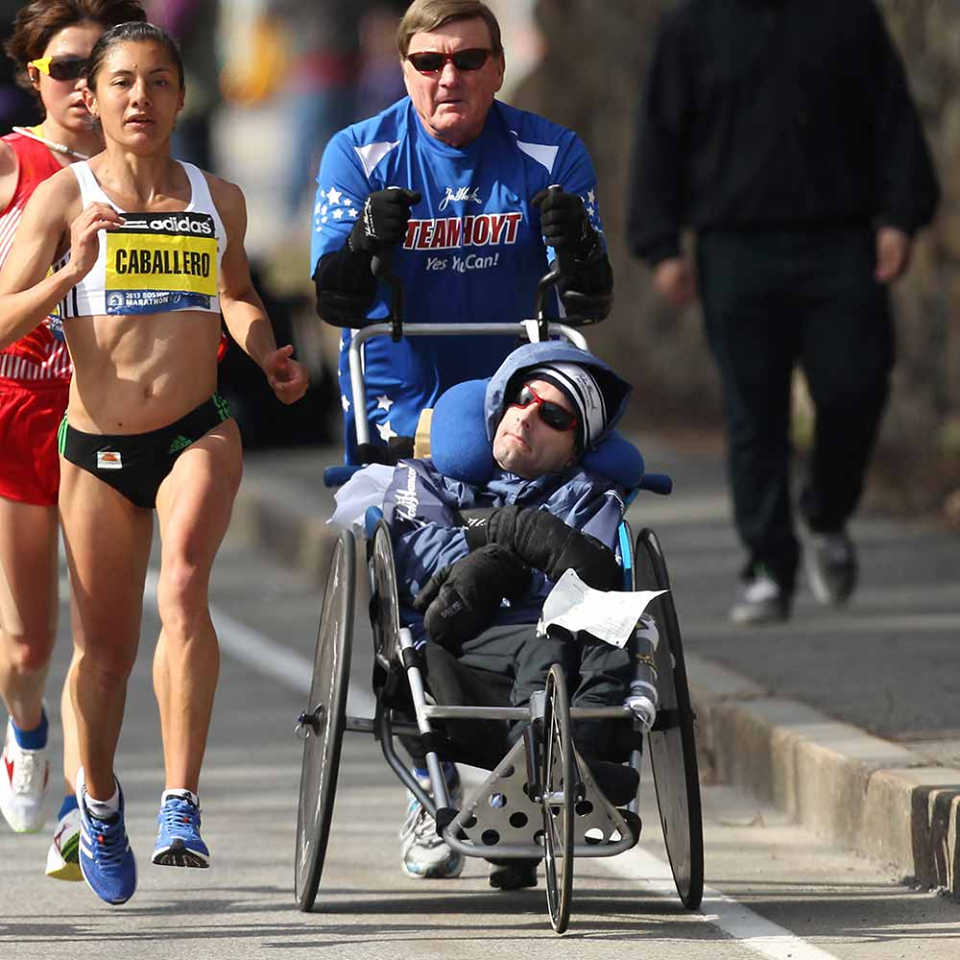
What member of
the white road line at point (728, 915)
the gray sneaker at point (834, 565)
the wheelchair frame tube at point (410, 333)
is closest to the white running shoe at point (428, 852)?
the white road line at point (728, 915)

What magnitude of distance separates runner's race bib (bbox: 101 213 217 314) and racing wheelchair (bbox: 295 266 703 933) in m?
0.58

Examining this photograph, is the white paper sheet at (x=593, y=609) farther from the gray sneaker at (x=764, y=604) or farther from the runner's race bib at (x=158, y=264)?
the gray sneaker at (x=764, y=604)

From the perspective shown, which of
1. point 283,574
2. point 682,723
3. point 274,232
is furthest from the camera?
point 274,232

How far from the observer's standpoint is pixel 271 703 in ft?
32.9

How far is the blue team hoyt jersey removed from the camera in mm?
7199

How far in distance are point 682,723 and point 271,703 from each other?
385 centimetres

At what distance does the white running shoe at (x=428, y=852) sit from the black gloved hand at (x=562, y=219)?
53.8 inches

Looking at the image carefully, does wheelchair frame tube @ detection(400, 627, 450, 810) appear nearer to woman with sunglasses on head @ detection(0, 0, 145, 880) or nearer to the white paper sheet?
the white paper sheet

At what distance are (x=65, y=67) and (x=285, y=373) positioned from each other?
0.99 m

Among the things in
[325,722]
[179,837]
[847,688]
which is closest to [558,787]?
[325,722]

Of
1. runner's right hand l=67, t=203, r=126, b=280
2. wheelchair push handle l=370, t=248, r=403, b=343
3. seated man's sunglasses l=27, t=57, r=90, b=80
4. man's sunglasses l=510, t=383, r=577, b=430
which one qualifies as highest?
seated man's sunglasses l=27, t=57, r=90, b=80

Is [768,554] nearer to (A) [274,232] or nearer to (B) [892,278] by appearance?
(B) [892,278]

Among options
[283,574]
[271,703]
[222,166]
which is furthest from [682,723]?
[222,166]

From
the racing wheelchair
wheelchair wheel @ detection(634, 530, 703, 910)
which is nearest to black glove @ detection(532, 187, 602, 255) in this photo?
the racing wheelchair
